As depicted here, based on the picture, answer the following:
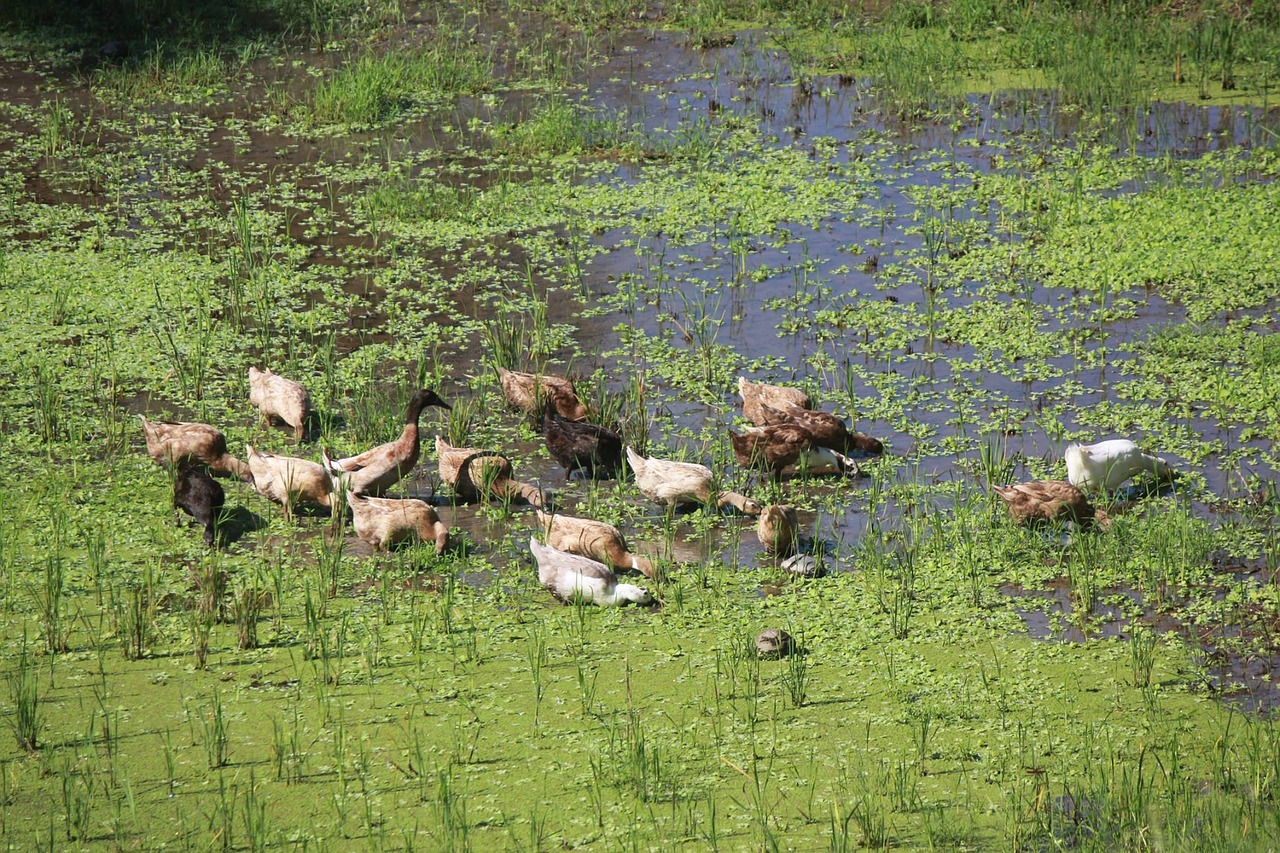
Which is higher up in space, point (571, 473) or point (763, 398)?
point (763, 398)

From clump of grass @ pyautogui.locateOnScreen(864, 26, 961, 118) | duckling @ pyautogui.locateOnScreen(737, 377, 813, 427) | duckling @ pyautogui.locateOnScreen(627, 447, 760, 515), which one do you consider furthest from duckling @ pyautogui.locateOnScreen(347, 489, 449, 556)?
clump of grass @ pyautogui.locateOnScreen(864, 26, 961, 118)

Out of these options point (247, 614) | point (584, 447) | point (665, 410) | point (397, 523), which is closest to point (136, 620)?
point (247, 614)

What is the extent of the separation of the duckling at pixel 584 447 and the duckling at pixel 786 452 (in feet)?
2.03

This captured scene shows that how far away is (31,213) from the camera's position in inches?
440

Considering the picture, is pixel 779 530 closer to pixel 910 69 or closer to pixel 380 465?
pixel 380 465

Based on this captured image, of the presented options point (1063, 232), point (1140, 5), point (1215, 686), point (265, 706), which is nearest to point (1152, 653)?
point (1215, 686)

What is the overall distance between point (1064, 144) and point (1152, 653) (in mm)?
6915

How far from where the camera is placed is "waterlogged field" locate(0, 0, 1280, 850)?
16.2 feet

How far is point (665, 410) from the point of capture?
8.13 metres

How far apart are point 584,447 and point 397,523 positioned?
1136 mm

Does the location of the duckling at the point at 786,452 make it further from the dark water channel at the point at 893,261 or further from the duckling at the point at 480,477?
the duckling at the point at 480,477

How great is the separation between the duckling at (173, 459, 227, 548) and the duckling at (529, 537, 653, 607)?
1.72m

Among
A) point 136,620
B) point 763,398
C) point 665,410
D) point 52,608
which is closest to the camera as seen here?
point 136,620

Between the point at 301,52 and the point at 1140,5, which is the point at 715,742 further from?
the point at 301,52
